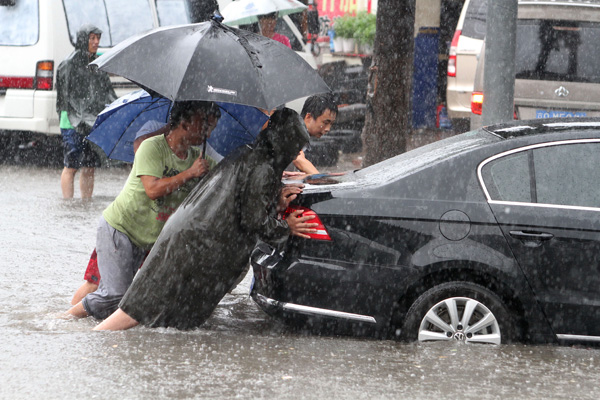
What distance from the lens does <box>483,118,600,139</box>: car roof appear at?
5945 mm

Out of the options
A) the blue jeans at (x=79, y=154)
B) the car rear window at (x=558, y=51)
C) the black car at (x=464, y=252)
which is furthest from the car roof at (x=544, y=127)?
the blue jeans at (x=79, y=154)

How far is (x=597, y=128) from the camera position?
234 inches

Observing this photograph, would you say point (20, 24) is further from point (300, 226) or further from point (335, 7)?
point (335, 7)

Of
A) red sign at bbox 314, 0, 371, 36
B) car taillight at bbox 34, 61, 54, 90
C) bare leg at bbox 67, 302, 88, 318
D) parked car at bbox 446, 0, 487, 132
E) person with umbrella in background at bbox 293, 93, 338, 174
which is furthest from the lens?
red sign at bbox 314, 0, 371, 36

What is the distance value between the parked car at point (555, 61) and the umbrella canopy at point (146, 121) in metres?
5.30

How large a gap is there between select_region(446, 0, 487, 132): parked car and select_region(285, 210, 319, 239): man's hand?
9312 millimetres

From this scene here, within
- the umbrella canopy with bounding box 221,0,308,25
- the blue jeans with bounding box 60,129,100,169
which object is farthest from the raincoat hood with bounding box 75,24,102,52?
the umbrella canopy with bounding box 221,0,308,25

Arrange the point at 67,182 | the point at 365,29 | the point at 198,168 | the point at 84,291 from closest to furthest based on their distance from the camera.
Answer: the point at 198,168 → the point at 84,291 → the point at 67,182 → the point at 365,29

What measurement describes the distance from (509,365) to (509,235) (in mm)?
714

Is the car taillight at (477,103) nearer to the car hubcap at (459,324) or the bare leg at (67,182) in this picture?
the bare leg at (67,182)

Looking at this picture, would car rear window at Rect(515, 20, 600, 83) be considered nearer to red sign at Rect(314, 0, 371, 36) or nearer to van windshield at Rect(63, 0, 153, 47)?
van windshield at Rect(63, 0, 153, 47)

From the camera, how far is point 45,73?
43.7 feet

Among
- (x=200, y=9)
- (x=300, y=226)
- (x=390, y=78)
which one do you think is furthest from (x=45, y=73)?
(x=300, y=226)

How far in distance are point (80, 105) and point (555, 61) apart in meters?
5.36
